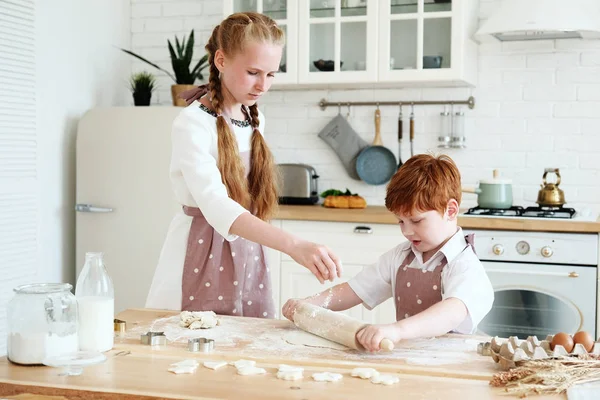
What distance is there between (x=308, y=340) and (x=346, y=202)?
219 centimetres

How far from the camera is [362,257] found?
3703 millimetres

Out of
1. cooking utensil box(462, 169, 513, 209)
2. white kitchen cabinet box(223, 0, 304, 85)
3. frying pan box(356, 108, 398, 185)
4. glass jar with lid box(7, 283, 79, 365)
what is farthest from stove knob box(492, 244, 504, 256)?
glass jar with lid box(7, 283, 79, 365)

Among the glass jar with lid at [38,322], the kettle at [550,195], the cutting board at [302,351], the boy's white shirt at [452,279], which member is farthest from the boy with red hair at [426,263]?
the kettle at [550,195]

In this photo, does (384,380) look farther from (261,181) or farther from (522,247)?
(522,247)

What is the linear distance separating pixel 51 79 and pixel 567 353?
317 centimetres

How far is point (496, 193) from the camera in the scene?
3.73m

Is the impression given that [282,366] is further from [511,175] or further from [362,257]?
[511,175]

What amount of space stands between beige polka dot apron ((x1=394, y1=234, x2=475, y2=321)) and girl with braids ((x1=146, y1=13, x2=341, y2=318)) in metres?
0.45

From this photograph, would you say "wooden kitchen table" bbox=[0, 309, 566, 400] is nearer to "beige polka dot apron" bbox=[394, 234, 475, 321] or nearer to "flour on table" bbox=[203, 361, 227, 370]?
"flour on table" bbox=[203, 361, 227, 370]

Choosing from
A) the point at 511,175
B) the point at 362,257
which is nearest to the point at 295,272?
the point at 362,257

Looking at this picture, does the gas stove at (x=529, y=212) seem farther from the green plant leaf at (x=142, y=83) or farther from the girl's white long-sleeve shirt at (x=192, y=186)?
the green plant leaf at (x=142, y=83)

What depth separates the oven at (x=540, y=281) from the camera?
3.34 m

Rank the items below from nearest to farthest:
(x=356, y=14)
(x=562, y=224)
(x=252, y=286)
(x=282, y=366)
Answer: (x=282, y=366)
(x=252, y=286)
(x=562, y=224)
(x=356, y=14)

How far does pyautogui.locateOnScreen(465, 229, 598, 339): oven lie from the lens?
3.34 metres
